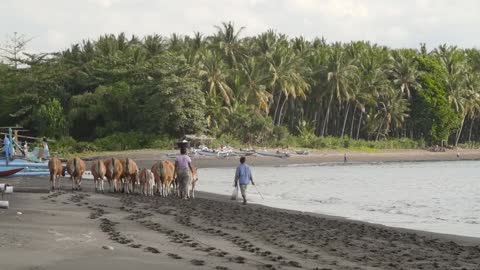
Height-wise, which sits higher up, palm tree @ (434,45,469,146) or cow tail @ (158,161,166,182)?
palm tree @ (434,45,469,146)

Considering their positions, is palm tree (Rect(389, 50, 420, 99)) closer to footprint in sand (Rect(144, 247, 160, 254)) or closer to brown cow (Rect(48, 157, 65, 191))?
brown cow (Rect(48, 157, 65, 191))

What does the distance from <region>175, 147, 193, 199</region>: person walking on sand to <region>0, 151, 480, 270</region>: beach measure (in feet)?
6.91

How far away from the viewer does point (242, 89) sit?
70.4 metres

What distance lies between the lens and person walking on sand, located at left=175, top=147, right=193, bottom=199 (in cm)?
2155

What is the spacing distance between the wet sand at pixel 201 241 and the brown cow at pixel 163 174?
4730mm

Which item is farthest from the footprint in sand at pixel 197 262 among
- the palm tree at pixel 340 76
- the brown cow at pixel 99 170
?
the palm tree at pixel 340 76

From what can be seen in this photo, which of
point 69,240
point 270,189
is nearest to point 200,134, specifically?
point 270,189

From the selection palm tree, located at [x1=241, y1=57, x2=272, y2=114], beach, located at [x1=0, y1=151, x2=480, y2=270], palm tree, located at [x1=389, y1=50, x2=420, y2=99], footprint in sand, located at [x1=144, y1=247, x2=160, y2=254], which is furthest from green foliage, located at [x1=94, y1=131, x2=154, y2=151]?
footprint in sand, located at [x1=144, y1=247, x2=160, y2=254]

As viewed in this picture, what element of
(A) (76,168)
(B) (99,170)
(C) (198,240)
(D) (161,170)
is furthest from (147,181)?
(C) (198,240)

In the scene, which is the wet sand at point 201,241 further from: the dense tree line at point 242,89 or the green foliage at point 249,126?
the green foliage at point 249,126

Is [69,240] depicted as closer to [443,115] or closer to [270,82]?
[270,82]

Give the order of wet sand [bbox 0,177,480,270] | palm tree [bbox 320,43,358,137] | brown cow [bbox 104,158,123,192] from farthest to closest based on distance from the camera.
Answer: palm tree [bbox 320,43,358,137]
brown cow [bbox 104,158,123,192]
wet sand [bbox 0,177,480,270]

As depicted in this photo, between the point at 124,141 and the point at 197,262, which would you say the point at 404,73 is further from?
the point at 197,262

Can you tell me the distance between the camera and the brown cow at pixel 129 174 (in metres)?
24.2
